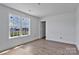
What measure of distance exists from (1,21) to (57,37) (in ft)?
14.3

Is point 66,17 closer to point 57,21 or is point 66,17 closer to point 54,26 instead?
point 57,21

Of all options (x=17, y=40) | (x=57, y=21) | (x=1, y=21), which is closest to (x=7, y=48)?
(x=17, y=40)

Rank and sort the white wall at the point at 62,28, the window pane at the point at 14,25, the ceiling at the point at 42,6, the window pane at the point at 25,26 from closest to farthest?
the ceiling at the point at 42,6 → the window pane at the point at 14,25 → the white wall at the point at 62,28 → the window pane at the point at 25,26

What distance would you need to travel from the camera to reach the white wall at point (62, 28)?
5.81 m

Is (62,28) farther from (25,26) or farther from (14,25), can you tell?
(14,25)

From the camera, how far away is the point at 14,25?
5031mm

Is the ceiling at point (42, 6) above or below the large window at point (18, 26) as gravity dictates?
above

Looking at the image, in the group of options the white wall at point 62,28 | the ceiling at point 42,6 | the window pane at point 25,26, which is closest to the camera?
the ceiling at point 42,6

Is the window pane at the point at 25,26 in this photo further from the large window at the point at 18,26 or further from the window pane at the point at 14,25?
the window pane at the point at 14,25

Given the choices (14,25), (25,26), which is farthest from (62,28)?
(14,25)

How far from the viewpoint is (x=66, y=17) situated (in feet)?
20.0

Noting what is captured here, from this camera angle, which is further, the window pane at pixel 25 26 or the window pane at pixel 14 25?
the window pane at pixel 25 26

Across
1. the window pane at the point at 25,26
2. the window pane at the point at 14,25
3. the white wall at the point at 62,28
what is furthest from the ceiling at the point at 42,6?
the window pane at the point at 25,26
